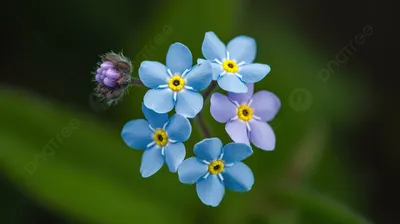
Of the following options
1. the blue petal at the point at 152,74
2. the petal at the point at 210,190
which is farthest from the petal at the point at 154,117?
the petal at the point at 210,190

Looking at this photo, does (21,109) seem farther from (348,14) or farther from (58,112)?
(348,14)

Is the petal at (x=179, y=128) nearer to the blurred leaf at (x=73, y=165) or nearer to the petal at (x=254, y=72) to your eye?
the petal at (x=254, y=72)

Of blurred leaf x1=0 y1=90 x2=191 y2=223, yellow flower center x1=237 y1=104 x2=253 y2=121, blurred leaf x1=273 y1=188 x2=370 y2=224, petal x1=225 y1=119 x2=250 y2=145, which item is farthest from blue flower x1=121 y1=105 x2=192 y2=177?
blurred leaf x1=273 y1=188 x2=370 y2=224

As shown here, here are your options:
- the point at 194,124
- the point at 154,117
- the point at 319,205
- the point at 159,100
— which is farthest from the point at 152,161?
the point at 319,205

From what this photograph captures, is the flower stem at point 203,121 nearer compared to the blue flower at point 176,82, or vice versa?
the blue flower at point 176,82

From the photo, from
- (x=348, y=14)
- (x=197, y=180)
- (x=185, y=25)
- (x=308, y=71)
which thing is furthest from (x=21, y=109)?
(x=348, y=14)

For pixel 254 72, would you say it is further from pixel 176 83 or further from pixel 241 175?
pixel 241 175

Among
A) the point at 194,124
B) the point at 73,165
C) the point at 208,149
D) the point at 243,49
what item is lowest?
the point at 208,149
